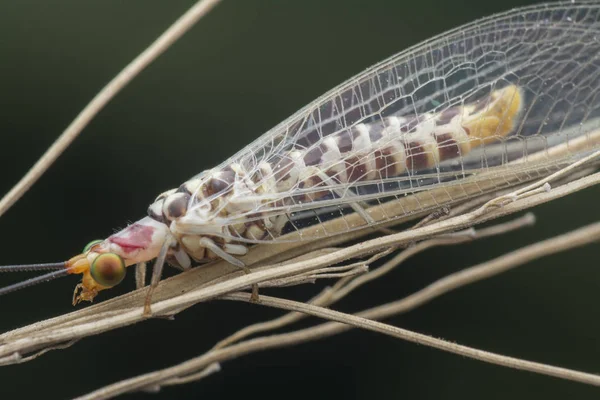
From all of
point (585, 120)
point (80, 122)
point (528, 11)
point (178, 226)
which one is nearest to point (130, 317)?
point (80, 122)

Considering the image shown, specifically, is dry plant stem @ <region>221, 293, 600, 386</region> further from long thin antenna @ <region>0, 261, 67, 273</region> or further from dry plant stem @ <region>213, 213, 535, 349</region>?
long thin antenna @ <region>0, 261, 67, 273</region>

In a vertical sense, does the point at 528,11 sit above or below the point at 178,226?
above

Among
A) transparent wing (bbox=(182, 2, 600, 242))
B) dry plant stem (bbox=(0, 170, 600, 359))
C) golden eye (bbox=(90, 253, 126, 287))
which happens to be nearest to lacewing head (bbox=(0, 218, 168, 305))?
golden eye (bbox=(90, 253, 126, 287))

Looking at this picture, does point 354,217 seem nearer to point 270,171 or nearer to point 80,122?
point 270,171

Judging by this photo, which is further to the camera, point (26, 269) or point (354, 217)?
point (354, 217)

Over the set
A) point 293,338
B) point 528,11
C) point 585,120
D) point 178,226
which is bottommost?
point 293,338

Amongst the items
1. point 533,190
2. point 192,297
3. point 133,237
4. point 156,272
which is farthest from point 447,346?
point 133,237

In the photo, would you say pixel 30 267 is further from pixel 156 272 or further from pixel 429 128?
pixel 429 128
